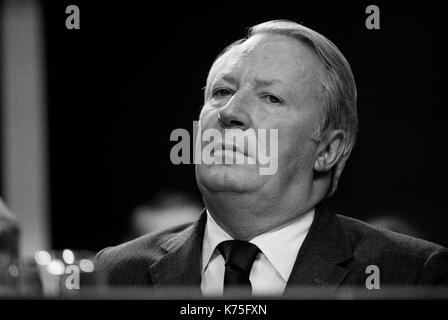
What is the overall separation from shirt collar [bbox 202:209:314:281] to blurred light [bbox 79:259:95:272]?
0.54 meters

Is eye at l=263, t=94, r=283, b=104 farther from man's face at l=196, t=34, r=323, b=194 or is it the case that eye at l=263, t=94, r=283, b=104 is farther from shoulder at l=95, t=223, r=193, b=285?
shoulder at l=95, t=223, r=193, b=285

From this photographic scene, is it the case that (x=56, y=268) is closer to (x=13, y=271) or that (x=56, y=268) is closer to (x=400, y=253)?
(x=13, y=271)

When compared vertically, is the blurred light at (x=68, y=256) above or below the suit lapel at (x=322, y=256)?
above

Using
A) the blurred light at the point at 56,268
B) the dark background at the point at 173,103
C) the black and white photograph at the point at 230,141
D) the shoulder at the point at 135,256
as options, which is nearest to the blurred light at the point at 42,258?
the blurred light at the point at 56,268

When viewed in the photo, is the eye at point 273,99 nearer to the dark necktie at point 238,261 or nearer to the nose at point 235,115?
the nose at point 235,115

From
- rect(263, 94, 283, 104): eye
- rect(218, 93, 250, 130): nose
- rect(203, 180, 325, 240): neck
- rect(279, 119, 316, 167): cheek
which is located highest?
rect(263, 94, 283, 104): eye

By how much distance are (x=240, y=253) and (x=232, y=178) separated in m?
0.16

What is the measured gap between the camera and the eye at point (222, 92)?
167 centimetres

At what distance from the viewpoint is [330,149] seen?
5.75 ft

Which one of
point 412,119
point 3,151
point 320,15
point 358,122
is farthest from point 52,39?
point 412,119

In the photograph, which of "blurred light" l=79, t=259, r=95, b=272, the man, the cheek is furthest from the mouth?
"blurred light" l=79, t=259, r=95, b=272

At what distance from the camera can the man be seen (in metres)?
1.58

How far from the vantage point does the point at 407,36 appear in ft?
5.71
